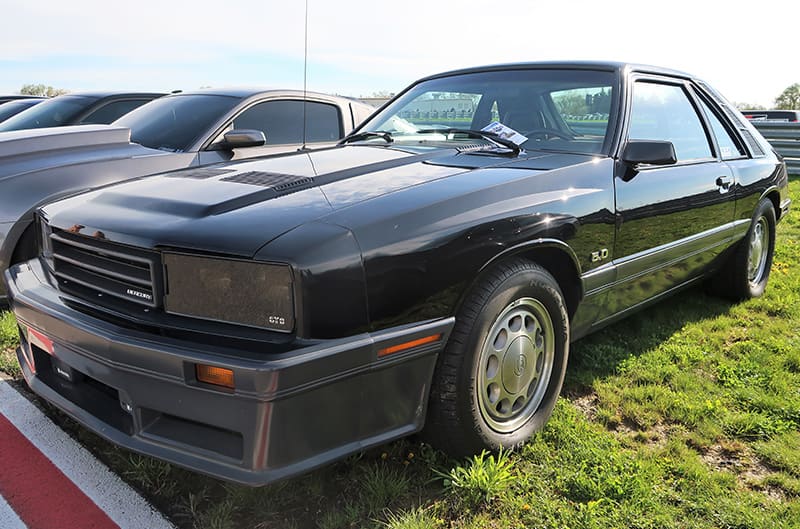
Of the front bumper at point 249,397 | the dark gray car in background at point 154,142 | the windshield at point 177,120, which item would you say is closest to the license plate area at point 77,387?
the front bumper at point 249,397

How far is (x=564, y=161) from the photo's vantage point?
2811mm

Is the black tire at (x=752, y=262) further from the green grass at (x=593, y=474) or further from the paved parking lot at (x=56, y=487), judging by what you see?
the paved parking lot at (x=56, y=487)

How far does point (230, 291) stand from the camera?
183 cm

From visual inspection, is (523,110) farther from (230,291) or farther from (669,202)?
(230,291)

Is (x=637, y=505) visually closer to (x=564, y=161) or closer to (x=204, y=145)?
(x=564, y=161)

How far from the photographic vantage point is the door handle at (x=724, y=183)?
3762 millimetres

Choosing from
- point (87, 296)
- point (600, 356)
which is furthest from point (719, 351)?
point (87, 296)

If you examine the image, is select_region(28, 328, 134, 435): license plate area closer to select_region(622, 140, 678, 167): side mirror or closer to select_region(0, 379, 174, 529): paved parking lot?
select_region(0, 379, 174, 529): paved parking lot

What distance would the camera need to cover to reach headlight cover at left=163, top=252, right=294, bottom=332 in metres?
1.78

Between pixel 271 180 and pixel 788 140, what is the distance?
521 inches

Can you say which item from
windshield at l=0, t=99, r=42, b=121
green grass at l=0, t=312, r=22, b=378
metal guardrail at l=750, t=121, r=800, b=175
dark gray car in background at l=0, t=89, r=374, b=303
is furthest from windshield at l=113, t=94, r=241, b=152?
metal guardrail at l=750, t=121, r=800, b=175

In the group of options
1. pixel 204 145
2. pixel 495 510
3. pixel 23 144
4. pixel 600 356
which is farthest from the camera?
pixel 204 145

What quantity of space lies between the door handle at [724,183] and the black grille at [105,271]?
3.33m

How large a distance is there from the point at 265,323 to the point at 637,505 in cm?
147
